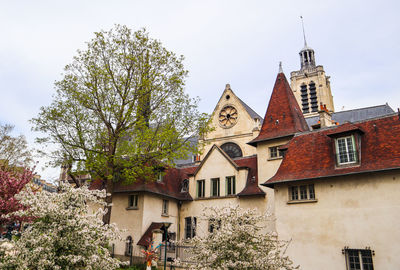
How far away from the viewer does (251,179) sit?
24.5 metres

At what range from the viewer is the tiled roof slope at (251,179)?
23.0 m

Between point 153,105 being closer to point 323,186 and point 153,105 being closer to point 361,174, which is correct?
point 323,186

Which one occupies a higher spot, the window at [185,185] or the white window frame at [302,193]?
the window at [185,185]

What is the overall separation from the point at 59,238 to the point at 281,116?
1999 cm

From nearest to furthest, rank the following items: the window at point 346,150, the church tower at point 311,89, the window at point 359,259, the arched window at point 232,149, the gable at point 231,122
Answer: the window at point 359,259 < the window at point 346,150 < the arched window at point 232,149 < the gable at point 231,122 < the church tower at point 311,89

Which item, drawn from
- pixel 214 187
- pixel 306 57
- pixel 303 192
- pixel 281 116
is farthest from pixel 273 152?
pixel 306 57

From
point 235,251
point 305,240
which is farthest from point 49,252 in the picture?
point 305,240

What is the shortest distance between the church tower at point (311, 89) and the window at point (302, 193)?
43300 millimetres

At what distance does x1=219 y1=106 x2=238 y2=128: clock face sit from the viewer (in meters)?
36.2

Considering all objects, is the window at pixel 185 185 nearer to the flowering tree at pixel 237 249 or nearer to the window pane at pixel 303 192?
the window pane at pixel 303 192

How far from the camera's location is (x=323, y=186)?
16703mm

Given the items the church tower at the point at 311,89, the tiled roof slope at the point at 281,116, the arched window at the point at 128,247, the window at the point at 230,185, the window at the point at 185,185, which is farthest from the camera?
the church tower at the point at 311,89

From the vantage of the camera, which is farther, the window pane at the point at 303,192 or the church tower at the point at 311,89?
the church tower at the point at 311,89

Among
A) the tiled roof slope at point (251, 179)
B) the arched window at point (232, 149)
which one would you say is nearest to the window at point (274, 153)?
the tiled roof slope at point (251, 179)
